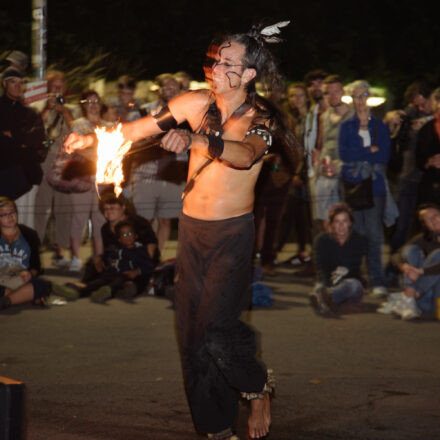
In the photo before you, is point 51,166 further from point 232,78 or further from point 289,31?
point 289,31

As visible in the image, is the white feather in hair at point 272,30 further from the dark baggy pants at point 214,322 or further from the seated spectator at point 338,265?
the seated spectator at point 338,265

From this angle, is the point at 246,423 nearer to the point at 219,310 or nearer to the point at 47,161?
the point at 219,310

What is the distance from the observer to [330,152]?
9.68 m

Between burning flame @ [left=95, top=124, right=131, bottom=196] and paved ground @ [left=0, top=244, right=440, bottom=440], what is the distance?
1378mm

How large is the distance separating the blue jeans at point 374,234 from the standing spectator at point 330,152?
1.54ft

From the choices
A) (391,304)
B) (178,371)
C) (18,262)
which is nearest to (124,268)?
(18,262)

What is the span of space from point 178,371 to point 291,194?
5350 millimetres

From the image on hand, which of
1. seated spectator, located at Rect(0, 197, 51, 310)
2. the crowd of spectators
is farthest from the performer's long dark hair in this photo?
seated spectator, located at Rect(0, 197, 51, 310)

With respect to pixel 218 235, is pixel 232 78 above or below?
above

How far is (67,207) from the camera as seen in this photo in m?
10.3

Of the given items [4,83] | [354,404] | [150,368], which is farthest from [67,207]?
[354,404]

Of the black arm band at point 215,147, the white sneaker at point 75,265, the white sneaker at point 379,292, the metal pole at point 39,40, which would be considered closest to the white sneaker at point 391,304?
the white sneaker at point 379,292

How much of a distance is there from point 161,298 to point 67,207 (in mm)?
2087

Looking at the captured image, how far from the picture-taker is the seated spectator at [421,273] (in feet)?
25.8
